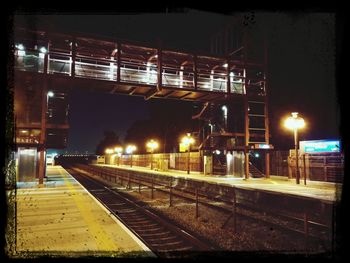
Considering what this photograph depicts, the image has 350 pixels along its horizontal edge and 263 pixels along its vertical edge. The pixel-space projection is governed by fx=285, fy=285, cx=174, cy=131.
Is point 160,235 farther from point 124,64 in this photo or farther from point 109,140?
point 109,140

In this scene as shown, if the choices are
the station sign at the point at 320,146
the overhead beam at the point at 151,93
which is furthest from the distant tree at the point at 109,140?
the station sign at the point at 320,146

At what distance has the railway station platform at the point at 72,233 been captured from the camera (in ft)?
19.1

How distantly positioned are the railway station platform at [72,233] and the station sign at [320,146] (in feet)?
46.0

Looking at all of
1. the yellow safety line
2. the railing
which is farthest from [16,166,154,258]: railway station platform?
the railing

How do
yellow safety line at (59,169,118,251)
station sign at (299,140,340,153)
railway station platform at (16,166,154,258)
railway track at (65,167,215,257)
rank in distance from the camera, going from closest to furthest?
railway station platform at (16,166,154,258), yellow safety line at (59,169,118,251), railway track at (65,167,215,257), station sign at (299,140,340,153)

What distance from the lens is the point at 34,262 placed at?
3.20 m

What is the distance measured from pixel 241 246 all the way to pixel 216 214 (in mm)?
4161

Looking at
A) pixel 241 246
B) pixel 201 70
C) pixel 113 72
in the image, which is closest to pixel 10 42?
pixel 241 246

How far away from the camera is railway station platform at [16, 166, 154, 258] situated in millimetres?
5809

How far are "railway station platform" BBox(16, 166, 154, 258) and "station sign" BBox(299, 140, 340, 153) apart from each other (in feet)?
46.0

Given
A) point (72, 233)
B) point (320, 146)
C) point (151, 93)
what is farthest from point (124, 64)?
point (72, 233)

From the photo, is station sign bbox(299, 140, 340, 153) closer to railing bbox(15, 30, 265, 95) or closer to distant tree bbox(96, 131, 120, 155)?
railing bbox(15, 30, 265, 95)

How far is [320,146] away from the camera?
18.2 meters

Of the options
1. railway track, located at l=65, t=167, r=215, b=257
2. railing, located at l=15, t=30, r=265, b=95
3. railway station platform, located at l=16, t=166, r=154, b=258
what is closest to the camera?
railway station platform, located at l=16, t=166, r=154, b=258
